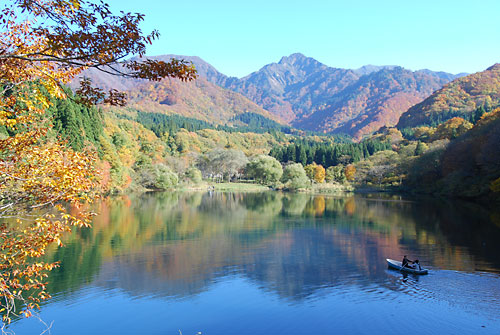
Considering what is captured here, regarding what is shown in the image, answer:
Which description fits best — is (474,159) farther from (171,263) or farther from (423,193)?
(171,263)

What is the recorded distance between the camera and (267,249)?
71.1ft

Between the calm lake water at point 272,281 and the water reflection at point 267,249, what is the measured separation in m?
0.08

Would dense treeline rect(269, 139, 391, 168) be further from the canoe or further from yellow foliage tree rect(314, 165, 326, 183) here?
the canoe

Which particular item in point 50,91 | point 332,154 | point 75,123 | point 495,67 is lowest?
point 50,91

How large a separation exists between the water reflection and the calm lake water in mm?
81

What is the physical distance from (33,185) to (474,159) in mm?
51157

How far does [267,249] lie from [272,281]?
5829 millimetres

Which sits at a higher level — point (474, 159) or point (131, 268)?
point (474, 159)

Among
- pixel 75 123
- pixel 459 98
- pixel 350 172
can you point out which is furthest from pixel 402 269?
pixel 459 98

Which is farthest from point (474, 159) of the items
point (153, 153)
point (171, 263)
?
point (153, 153)

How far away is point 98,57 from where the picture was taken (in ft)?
17.1

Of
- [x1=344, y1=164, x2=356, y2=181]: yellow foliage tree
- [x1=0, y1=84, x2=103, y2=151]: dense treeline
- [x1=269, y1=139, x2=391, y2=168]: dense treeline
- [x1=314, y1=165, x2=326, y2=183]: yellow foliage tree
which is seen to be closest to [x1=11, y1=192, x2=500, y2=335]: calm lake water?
[x1=0, y1=84, x2=103, y2=151]: dense treeline

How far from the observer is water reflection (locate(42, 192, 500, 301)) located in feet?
51.2

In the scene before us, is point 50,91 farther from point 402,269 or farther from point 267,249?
point 267,249
